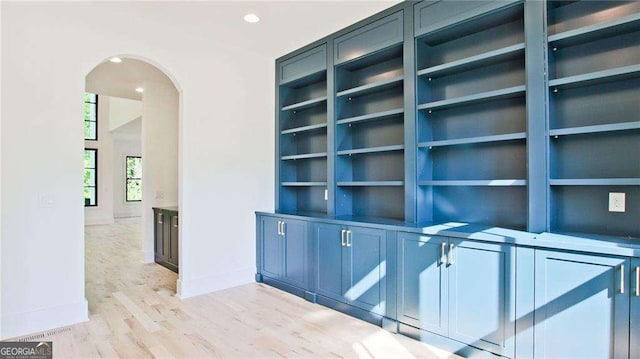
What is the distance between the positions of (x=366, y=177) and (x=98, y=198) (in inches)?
394

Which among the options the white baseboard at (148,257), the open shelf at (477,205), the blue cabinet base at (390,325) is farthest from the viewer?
the white baseboard at (148,257)

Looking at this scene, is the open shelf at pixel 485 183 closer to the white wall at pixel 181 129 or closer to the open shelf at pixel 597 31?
the open shelf at pixel 597 31

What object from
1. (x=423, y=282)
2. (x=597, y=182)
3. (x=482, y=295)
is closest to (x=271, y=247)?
(x=423, y=282)

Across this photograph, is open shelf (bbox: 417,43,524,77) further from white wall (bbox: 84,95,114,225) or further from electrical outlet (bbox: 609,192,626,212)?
white wall (bbox: 84,95,114,225)

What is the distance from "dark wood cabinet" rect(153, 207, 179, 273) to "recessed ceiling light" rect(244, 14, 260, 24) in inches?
106

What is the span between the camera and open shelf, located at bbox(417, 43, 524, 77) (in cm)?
256

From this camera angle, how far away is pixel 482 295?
2424mm

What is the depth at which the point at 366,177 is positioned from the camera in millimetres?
3791

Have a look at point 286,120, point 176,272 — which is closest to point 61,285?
point 176,272

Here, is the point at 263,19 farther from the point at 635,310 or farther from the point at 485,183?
the point at 635,310

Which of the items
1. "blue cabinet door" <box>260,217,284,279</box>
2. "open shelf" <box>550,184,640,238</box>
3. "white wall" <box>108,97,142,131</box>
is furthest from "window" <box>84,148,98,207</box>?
"open shelf" <box>550,184,640,238</box>

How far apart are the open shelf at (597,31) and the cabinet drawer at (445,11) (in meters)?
0.41

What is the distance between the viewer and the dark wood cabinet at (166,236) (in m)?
4.89

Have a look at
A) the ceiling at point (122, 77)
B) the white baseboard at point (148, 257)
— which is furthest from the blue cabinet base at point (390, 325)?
the ceiling at point (122, 77)
